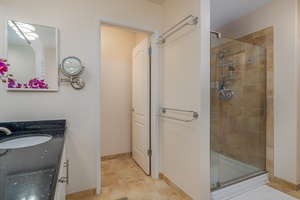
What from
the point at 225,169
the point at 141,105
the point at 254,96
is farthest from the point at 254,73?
the point at 141,105

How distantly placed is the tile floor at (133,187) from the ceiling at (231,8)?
8.09ft

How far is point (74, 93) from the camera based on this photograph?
182cm

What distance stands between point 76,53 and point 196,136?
161 centimetres

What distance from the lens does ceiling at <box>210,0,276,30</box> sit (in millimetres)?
2176

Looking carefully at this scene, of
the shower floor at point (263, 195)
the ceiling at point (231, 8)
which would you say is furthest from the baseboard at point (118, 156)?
the ceiling at point (231, 8)

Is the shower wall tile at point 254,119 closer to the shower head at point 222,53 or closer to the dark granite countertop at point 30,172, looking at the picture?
the shower head at point 222,53

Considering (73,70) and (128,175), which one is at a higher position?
(73,70)

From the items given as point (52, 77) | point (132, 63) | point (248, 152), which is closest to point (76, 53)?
point (52, 77)

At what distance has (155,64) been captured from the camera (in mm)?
2293

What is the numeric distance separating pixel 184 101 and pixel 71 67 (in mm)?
1318

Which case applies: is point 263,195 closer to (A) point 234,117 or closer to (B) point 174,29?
(A) point 234,117

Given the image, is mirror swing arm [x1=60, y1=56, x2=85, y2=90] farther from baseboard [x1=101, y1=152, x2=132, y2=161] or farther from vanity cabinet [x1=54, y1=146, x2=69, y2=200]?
baseboard [x1=101, y1=152, x2=132, y2=161]

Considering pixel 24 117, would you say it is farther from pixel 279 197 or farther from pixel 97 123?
pixel 279 197

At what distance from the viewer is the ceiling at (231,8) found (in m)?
2.18
